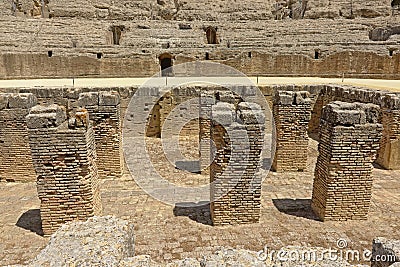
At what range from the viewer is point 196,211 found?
21.6ft

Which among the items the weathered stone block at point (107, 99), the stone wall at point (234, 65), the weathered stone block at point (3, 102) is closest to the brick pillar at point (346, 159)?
the weathered stone block at point (107, 99)

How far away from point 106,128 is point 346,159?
6036 mm

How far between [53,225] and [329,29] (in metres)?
22.5

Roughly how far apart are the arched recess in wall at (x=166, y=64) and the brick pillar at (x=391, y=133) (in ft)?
40.3

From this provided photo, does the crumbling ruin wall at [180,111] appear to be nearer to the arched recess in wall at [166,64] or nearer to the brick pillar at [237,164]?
the brick pillar at [237,164]

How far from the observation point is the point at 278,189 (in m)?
7.73

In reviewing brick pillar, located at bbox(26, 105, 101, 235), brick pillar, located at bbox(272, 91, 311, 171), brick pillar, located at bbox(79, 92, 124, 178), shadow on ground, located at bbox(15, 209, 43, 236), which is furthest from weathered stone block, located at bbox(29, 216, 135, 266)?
brick pillar, located at bbox(272, 91, 311, 171)

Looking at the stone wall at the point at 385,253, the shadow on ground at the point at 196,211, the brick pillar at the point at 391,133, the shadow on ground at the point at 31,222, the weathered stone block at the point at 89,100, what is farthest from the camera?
the brick pillar at the point at 391,133

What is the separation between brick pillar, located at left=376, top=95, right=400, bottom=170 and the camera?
29.5 ft

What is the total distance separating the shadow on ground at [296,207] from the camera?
6.45 m

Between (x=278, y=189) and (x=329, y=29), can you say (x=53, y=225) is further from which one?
(x=329, y=29)

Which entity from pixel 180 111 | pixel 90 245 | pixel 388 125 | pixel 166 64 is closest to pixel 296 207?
pixel 388 125

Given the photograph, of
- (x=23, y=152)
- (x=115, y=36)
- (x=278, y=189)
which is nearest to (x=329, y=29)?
(x=115, y=36)

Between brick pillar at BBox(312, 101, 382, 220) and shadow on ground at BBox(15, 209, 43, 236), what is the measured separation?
592 cm
